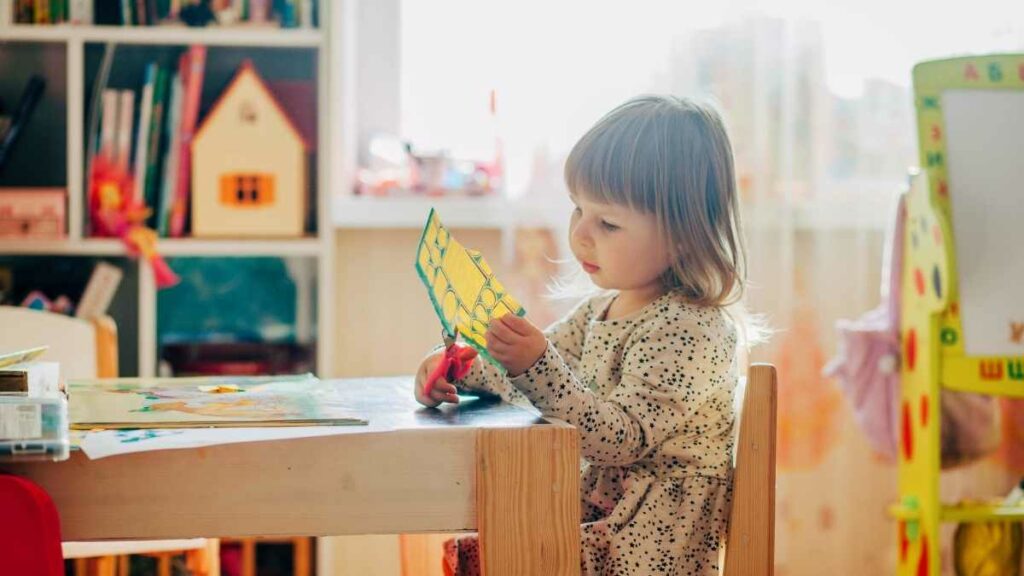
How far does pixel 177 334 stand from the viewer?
222cm

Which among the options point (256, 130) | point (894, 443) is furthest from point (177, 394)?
point (894, 443)

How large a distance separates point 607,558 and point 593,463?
0.12 metres

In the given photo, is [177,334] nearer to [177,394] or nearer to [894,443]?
[177,394]

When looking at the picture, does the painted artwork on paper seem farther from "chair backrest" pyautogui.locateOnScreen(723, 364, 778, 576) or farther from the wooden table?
"chair backrest" pyautogui.locateOnScreen(723, 364, 778, 576)

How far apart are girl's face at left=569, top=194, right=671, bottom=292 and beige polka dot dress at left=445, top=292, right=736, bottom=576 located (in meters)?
0.04

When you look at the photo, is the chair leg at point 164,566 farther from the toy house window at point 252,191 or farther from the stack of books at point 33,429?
the stack of books at point 33,429

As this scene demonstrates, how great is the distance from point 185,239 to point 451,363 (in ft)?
3.49

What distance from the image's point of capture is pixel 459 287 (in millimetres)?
1075

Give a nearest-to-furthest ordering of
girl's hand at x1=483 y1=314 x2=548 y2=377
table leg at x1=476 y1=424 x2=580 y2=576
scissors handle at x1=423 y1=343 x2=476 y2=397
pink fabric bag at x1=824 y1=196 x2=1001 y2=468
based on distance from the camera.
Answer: table leg at x1=476 y1=424 x2=580 y2=576 → girl's hand at x1=483 y1=314 x2=548 y2=377 → scissors handle at x1=423 y1=343 x2=476 y2=397 → pink fabric bag at x1=824 y1=196 x2=1001 y2=468

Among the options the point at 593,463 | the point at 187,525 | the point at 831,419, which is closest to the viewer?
the point at 187,525

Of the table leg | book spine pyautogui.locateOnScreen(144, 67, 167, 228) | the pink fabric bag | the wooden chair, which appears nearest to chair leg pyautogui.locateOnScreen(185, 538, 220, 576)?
the wooden chair

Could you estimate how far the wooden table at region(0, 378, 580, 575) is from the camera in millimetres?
916

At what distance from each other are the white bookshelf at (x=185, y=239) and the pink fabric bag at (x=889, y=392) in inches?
36.8

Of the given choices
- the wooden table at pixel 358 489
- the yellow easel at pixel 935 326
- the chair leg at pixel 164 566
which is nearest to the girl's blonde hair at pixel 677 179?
the wooden table at pixel 358 489
